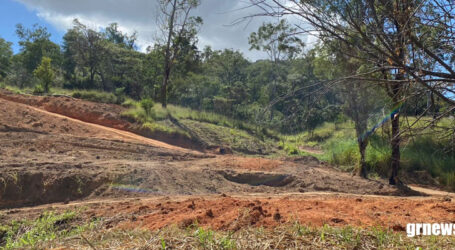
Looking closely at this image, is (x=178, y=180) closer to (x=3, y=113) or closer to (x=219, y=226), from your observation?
(x=219, y=226)

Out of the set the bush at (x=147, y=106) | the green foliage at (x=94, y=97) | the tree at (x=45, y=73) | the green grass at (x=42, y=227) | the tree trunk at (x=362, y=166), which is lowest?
the green grass at (x=42, y=227)

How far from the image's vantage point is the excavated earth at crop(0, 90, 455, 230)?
12.8ft

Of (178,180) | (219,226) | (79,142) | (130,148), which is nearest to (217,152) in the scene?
(130,148)

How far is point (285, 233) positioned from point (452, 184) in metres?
8.55

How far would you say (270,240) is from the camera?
2654mm

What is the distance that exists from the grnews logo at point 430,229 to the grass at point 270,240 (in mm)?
232

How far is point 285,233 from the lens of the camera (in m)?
2.79

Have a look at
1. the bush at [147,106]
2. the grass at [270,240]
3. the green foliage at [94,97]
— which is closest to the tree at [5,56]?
the green foliage at [94,97]

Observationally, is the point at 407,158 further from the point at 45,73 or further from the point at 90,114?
the point at 45,73

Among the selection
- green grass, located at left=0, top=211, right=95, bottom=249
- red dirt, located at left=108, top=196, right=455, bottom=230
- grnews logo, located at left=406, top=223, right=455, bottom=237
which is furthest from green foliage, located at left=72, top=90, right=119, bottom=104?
grnews logo, located at left=406, top=223, right=455, bottom=237

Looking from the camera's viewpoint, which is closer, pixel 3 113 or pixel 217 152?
pixel 3 113

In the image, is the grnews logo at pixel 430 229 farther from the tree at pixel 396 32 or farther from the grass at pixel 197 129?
the grass at pixel 197 129

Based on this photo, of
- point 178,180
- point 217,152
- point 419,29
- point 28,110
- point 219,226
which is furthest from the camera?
point 217,152

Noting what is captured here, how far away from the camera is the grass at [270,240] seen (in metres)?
2.58
